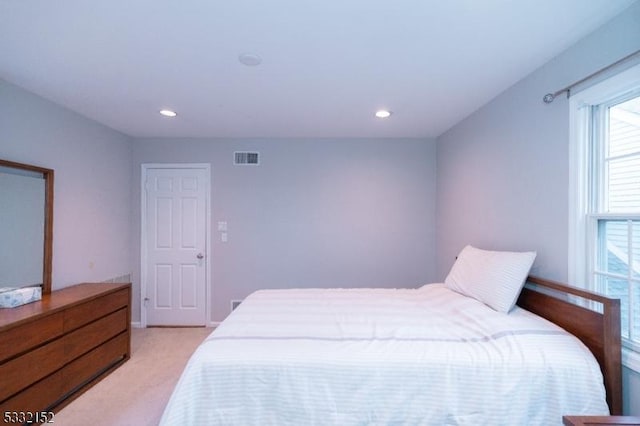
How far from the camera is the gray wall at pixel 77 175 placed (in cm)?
222

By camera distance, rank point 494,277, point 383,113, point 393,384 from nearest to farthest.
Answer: point 393,384 < point 494,277 < point 383,113

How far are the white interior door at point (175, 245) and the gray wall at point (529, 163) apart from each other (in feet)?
9.90

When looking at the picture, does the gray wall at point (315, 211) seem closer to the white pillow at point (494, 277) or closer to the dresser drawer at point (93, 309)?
the dresser drawer at point (93, 309)

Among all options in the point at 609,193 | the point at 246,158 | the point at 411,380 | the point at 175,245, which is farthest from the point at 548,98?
the point at 175,245

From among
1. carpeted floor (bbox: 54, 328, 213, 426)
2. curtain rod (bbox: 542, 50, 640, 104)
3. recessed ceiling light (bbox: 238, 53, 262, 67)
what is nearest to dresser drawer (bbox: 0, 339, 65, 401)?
carpeted floor (bbox: 54, 328, 213, 426)

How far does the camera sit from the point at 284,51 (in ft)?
5.60

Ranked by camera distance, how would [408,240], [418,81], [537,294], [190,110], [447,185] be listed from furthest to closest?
[408,240]
[447,185]
[190,110]
[418,81]
[537,294]

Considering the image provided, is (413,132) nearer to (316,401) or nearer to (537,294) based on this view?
(537,294)

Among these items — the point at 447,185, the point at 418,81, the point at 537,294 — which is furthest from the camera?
the point at 447,185

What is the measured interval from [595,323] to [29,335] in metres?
3.24

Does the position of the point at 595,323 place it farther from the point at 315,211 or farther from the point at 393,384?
the point at 315,211

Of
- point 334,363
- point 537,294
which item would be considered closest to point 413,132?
point 537,294

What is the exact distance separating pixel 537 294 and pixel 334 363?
1.44 metres

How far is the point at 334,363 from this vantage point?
136 centimetres
